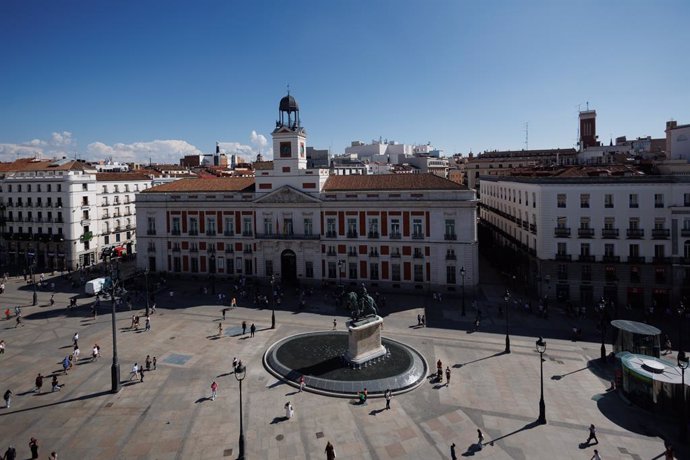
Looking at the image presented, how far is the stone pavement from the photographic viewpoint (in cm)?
2336

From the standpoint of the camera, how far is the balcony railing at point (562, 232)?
1864 inches

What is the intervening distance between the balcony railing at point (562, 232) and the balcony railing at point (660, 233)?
25.0 feet

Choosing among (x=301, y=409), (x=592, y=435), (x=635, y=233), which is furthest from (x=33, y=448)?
(x=635, y=233)

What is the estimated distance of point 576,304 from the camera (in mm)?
46906

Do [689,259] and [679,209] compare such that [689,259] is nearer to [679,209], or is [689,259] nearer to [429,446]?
[679,209]

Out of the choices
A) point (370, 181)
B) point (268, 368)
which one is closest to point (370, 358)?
point (268, 368)

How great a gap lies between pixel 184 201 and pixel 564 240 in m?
47.3

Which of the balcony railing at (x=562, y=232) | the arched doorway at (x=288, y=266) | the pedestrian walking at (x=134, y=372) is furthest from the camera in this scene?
the arched doorway at (x=288, y=266)

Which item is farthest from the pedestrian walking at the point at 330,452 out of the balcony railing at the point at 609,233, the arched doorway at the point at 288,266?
the balcony railing at the point at 609,233

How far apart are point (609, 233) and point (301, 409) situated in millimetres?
36407

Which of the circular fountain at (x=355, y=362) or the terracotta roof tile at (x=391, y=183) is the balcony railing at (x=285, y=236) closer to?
the terracotta roof tile at (x=391, y=183)

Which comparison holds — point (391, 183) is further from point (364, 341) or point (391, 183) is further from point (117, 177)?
point (117, 177)

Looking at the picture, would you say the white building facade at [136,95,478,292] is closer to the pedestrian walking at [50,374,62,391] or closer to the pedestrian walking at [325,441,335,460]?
the pedestrian walking at [50,374,62,391]

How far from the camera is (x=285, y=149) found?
58.2m
